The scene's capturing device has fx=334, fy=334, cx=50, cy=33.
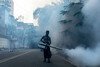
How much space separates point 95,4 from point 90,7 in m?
1.00

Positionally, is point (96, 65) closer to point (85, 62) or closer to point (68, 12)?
point (85, 62)

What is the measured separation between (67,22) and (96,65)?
1278 inches

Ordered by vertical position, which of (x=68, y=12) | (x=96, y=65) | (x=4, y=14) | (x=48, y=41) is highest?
(x=4, y=14)

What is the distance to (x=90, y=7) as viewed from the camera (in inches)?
770

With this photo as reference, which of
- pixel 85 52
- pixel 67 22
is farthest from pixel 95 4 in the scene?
pixel 67 22

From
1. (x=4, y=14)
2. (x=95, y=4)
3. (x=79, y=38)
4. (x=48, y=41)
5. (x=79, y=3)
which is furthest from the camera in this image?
(x=4, y=14)

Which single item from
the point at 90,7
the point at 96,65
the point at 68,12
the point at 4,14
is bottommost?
the point at 96,65

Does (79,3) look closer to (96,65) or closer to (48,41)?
(48,41)

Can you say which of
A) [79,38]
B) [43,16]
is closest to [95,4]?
[79,38]

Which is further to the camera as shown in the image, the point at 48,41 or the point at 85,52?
the point at 48,41

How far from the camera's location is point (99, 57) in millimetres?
15930

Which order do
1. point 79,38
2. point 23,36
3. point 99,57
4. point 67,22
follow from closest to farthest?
point 99,57 → point 79,38 → point 67,22 → point 23,36

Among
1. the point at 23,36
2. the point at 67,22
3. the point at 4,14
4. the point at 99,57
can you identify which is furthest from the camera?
the point at 23,36

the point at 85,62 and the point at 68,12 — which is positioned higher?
the point at 68,12
